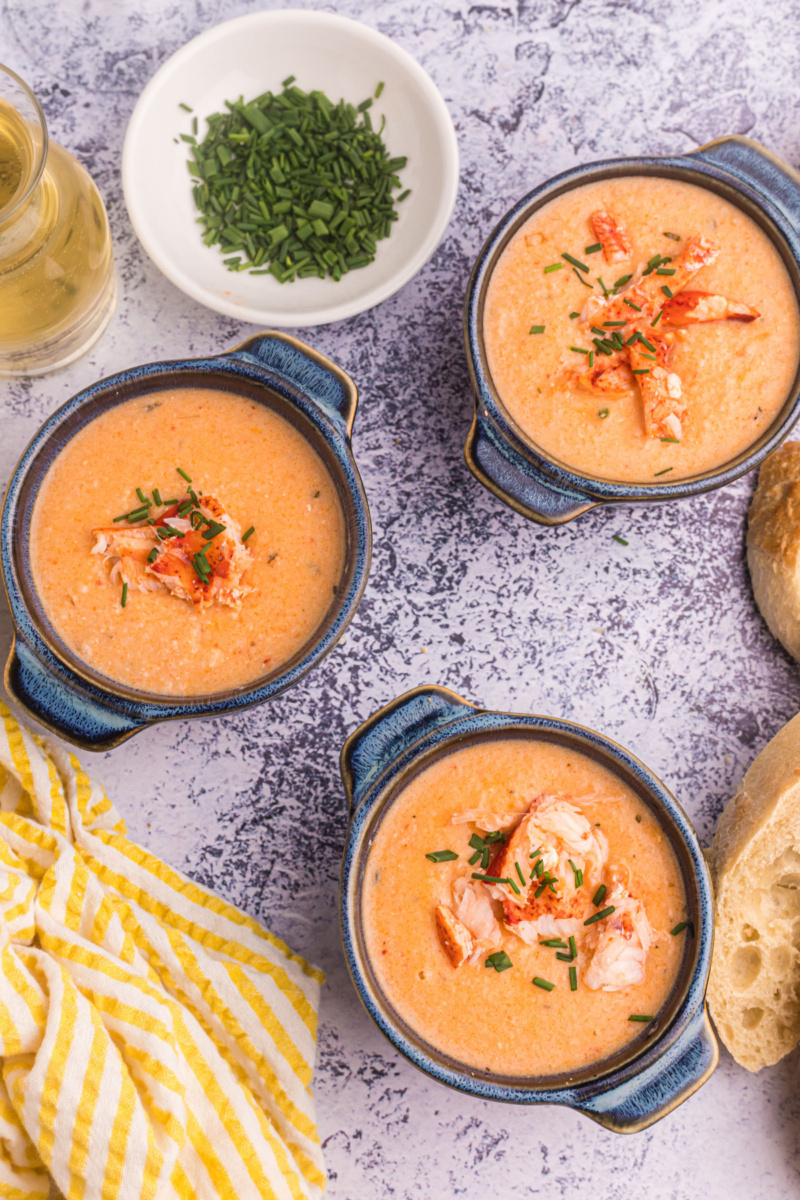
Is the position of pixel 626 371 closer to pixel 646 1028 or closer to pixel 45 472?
pixel 45 472

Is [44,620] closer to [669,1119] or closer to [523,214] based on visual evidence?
[523,214]

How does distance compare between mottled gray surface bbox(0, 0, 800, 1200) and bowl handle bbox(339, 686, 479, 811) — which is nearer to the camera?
bowl handle bbox(339, 686, 479, 811)

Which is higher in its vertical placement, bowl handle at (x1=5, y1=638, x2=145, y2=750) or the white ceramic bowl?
the white ceramic bowl

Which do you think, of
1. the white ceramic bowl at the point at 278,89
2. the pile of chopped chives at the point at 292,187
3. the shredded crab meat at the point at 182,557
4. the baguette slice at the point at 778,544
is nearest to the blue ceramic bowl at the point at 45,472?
the shredded crab meat at the point at 182,557

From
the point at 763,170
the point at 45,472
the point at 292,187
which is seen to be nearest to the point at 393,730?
the point at 45,472

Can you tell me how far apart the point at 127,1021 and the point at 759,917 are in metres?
1.46

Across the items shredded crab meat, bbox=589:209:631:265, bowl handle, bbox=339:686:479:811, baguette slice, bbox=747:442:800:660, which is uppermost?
shredded crab meat, bbox=589:209:631:265

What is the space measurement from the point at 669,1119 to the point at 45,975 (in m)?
1.51

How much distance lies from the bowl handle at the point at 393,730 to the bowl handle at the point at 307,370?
23.1 inches

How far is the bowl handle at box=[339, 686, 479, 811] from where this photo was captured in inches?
79.4

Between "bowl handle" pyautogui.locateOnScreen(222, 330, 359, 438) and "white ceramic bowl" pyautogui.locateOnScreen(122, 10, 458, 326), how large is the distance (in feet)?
0.66

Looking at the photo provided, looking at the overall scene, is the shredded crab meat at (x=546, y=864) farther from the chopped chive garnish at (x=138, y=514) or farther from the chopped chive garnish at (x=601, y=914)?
the chopped chive garnish at (x=138, y=514)

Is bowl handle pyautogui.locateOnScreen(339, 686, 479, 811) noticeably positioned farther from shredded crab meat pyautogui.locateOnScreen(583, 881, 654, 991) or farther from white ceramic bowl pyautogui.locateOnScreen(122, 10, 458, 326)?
white ceramic bowl pyautogui.locateOnScreen(122, 10, 458, 326)

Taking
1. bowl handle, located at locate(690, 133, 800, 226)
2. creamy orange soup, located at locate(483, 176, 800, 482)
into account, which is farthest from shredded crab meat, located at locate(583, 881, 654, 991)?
bowl handle, located at locate(690, 133, 800, 226)
